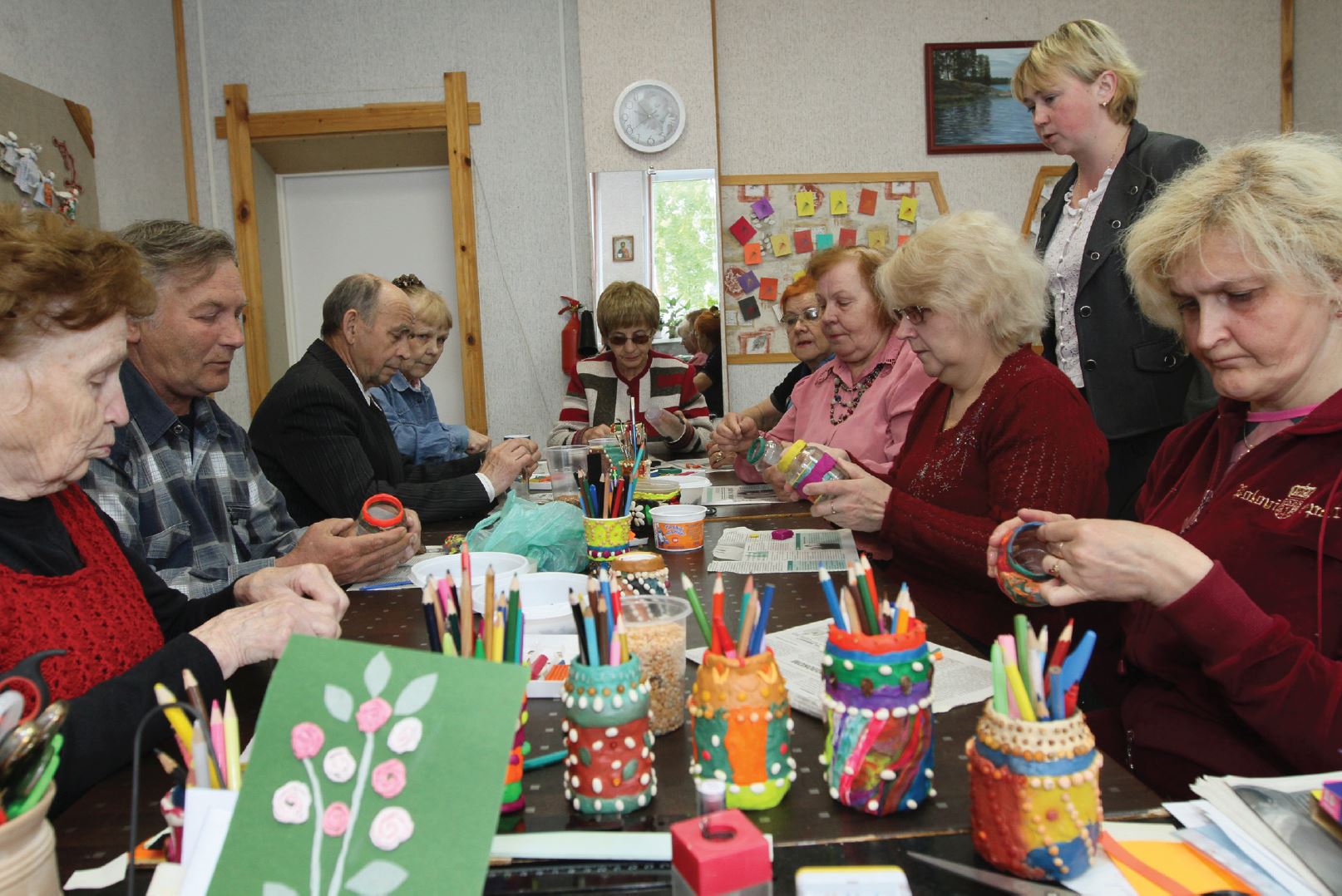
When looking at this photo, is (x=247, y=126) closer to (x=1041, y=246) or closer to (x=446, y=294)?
(x=446, y=294)

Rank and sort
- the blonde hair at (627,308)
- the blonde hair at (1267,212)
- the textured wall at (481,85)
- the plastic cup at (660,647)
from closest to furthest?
the plastic cup at (660,647), the blonde hair at (1267,212), the blonde hair at (627,308), the textured wall at (481,85)

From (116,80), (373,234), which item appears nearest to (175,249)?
(116,80)

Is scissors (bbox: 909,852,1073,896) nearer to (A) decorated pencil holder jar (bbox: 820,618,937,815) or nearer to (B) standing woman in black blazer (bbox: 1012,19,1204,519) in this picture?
(A) decorated pencil holder jar (bbox: 820,618,937,815)

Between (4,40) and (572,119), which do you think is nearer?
(4,40)

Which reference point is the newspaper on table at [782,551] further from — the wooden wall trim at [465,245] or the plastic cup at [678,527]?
the wooden wall trim at [465,245]

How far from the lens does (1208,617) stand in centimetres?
106

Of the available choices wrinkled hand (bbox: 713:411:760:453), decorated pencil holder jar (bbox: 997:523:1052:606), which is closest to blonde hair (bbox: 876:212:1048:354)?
decorated pencil holder jar (bbox: 997:523:1052:606)

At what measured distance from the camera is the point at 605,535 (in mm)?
1649

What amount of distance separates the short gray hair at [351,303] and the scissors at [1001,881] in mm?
2522

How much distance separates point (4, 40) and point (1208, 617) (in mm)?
4262

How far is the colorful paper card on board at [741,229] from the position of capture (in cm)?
502

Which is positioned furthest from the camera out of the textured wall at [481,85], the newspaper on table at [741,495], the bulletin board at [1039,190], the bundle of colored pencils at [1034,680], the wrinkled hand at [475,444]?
the bulletin board at [1039,190]

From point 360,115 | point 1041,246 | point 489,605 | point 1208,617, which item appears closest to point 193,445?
point 489,605

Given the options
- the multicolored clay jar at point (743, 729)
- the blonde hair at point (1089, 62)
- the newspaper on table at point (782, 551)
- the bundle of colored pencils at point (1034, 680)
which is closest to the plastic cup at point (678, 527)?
the newspaper on table at point (782, 551)
